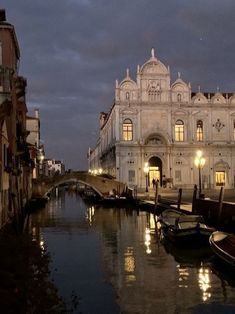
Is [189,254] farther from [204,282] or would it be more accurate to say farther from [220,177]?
[220,177]

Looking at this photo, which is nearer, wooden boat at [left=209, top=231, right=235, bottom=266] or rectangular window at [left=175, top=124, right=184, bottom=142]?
wooden boat at [left=209, top=231, right=235, bottom=266]

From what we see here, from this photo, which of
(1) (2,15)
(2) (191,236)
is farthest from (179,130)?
(2) (191,236)

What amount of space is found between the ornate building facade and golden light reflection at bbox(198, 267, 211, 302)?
127ft

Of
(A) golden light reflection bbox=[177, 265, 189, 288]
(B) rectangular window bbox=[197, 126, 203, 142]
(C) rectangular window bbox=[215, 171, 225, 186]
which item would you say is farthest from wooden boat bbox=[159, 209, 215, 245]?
(B) rectangular window bbox=[197, 126, 203, 142]

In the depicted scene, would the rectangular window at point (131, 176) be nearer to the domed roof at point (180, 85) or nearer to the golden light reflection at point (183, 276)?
the domed roof at point (180, 85)

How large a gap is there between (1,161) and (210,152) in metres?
40.1

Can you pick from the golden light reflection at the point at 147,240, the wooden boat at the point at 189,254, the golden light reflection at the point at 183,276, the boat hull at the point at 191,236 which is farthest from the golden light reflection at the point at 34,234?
the golden light reflection at the point at 183,276

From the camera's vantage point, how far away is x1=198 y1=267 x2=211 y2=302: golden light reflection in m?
12.1

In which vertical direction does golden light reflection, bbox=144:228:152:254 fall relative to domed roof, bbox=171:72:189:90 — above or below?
below

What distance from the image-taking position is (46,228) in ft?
94.1

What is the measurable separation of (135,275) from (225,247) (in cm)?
282

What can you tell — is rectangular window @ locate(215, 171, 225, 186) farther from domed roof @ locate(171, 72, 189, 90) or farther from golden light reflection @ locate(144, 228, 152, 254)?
golden light reflection @ locate(144, 228, 152, 254)

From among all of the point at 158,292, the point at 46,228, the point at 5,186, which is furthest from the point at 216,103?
the point at 158,292

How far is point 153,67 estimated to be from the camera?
54.9 m
